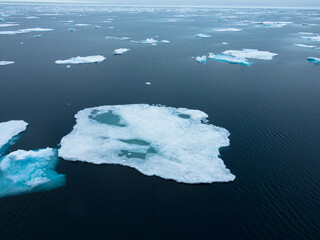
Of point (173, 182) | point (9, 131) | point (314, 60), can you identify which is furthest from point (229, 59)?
point (9, 131)

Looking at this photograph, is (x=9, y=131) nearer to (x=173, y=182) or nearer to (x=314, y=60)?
(x=173, y=182)

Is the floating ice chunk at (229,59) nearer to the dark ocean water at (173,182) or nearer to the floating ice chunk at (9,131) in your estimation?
the dark ocean water at (173,182)

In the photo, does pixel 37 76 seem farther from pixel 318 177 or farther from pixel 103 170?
pixel 318 177

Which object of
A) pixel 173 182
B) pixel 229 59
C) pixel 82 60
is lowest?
pixel 82 60

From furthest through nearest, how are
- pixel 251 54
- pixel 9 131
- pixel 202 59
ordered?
pixel 251 54 < pixel 202 59 < pixel 9 131

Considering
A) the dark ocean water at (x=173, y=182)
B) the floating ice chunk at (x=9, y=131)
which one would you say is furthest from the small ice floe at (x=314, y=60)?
the floating ice chunk at (x=9, y=131)

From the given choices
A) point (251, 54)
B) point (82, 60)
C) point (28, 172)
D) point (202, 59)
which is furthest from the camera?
point (251, 54)
